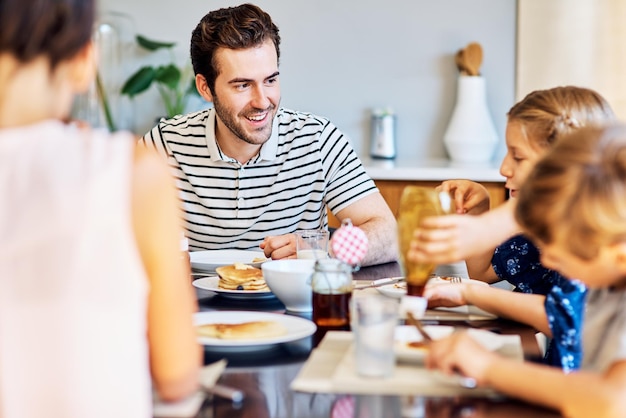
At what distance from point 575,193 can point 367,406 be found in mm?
356

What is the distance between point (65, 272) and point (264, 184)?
67.7 inches

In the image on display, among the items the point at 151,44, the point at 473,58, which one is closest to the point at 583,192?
the point at 473,58

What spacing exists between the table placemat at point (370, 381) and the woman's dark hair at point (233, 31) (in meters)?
1.39

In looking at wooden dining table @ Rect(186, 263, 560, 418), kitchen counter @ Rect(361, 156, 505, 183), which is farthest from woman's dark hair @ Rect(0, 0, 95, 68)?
kitchen counter @ Rect(361, 156, 505, 183)

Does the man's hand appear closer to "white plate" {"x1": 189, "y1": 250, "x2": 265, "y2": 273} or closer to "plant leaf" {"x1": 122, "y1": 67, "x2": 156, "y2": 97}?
"white plate" {"x1": 189, "y1": 250, "x2": 265, "y2": 273}

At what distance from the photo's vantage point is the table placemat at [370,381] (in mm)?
1147

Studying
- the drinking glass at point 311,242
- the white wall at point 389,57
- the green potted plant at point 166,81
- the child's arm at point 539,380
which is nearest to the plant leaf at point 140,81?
the green potted plant at point 166,81

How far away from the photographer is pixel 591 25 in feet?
12.5

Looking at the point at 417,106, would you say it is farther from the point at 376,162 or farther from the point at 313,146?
the point at 313,146

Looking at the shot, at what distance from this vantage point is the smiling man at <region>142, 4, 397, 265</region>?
2510 millimetres

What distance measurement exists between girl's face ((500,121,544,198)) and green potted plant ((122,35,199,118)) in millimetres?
2479

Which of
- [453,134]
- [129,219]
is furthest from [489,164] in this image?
[129,219]

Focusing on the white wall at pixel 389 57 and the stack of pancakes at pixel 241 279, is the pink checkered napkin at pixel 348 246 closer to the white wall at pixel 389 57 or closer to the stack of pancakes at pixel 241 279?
the stack of pancakes at pixel 241 279

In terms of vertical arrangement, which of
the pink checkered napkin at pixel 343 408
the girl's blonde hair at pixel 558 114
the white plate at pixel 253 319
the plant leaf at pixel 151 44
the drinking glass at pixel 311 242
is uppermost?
the plant leaf at pixel 151 44
